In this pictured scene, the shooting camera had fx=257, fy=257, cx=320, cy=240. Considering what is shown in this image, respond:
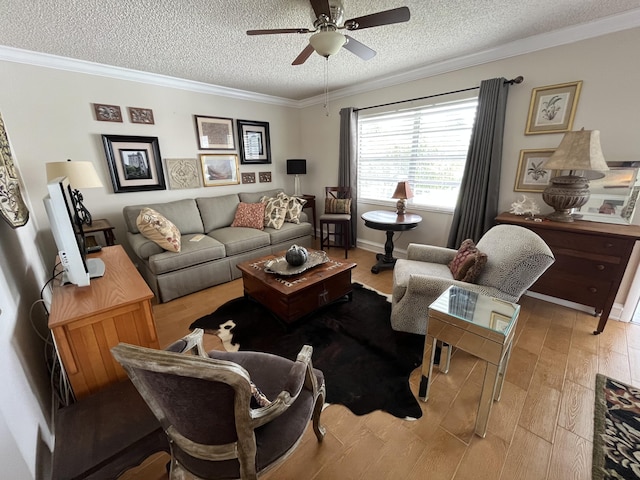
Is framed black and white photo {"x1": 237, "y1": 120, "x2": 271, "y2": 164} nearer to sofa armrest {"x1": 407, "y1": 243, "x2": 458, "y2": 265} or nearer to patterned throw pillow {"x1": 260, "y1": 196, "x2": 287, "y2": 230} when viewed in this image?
patterned throw pillow {"x1": 260, "y1": 196, "x2": 287, "y2": 230}

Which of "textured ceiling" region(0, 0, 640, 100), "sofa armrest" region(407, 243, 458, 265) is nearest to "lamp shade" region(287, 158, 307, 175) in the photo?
"textured ceiling" region(0, 0, 640, 100)

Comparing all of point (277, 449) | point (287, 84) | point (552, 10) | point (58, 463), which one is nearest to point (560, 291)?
point (552, 10)

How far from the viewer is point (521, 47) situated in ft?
8.00

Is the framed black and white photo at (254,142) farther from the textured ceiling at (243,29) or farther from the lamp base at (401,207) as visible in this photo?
the lamp base at (401,207)

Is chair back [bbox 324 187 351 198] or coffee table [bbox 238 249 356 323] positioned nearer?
coffee table [bbox 238 249 356 323]

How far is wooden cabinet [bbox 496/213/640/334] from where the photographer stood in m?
1.98

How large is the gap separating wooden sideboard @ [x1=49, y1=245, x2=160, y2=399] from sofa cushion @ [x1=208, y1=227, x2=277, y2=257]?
1615 millimetres

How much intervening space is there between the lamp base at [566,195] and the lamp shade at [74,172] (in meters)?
4.19

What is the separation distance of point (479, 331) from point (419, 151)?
8.83 ft

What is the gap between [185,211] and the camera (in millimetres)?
3408

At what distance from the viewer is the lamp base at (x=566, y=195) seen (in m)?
2.19

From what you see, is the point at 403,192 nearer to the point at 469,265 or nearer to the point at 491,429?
the point at 469,265

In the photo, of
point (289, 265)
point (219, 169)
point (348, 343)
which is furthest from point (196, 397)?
point (219, 169)

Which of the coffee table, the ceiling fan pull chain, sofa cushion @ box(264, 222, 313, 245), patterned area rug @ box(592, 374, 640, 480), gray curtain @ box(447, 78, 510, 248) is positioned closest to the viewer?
patterned area rug @ box(592, 374, 640, 480)
